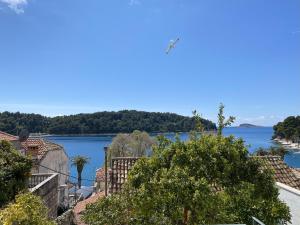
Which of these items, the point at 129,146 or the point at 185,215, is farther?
the point at 129,146

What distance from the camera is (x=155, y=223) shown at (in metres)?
9.96

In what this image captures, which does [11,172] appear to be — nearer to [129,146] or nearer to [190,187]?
[190,187]

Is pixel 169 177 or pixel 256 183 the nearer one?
pixel 169 177

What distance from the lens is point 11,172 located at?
16531 millimetres

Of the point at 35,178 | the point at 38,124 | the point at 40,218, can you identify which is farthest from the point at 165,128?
the point at 40,218

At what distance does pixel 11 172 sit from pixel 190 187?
30.9 ft

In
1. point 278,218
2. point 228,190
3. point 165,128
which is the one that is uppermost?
point 165,128

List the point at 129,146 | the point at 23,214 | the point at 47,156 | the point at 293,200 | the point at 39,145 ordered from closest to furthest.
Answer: the point at 23,214, the point at 293,200, the point at 47,156, the point at 39,145, the point at 129,146

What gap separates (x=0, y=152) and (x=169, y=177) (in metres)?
9.98

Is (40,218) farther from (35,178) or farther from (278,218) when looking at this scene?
(35,178)

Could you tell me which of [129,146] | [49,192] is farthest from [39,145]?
[129,146]

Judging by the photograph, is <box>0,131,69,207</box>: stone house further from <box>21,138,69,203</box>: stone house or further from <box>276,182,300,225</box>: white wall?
Result: <box>276,182,300,225</box>: white wall

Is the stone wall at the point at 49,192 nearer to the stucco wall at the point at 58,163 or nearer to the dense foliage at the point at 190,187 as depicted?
the dense foliage at the point at 190,187

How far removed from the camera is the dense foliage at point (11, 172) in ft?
52.5
